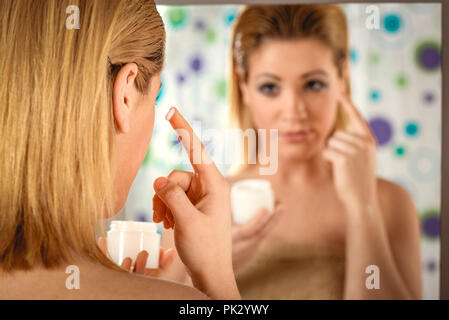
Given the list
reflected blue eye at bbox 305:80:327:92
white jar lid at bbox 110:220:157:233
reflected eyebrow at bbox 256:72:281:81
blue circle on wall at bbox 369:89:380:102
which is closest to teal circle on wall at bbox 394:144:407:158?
blue circle on wall at bbox 369:89:380:102

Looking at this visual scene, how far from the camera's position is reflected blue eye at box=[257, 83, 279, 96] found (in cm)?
123

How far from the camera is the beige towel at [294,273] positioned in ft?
4.00

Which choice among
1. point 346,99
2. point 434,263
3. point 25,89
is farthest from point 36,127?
point 434,263

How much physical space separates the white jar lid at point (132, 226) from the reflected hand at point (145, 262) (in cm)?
5

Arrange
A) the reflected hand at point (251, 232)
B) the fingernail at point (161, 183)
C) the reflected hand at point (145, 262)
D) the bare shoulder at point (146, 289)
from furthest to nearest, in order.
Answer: the reflected hand at point (251, 232) → the reflected hand at point (145, 262) → the fingernail at point (161, 183) → the bare shoulder at point (146, 289)

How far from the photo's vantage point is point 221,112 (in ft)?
4.14

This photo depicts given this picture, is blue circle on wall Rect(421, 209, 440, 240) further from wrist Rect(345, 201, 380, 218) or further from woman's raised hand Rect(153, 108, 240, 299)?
woman's raised hand Rect(153, 108, 240, 299)

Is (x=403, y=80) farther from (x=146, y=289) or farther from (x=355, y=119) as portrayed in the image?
(x=146, y=289)

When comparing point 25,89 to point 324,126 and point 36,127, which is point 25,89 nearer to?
point 36,127

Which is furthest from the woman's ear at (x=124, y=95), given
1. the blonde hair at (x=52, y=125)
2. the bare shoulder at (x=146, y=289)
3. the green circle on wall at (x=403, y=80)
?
the green circle on wall at (x=403, y=80)

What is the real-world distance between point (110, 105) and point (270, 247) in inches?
30.1

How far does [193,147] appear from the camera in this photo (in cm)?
67

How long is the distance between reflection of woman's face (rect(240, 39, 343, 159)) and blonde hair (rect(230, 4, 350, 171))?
0.06ft

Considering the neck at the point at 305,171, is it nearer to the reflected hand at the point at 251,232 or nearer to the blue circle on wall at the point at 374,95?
the reflected hand at the point at 251,232
